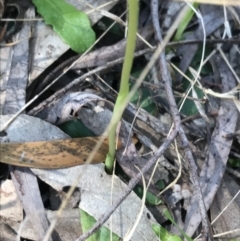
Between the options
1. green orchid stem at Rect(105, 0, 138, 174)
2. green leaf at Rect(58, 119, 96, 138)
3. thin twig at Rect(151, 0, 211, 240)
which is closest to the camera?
green orchid stem at Rect(105, 0, 138, 174)

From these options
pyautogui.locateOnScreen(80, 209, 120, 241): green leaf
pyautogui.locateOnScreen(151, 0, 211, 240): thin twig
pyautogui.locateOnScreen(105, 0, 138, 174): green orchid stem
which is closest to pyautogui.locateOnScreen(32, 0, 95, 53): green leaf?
pyautogui.locateOnScreen(151, 0, 211, 240): thin twig

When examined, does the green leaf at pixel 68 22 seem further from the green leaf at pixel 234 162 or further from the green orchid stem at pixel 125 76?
the green leaf at pixel 234 162

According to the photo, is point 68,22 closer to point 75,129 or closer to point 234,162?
point 75,129

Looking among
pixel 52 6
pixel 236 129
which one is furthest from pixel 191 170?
pixel 52 6

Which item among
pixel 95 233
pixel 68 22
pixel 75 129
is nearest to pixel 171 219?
pixel 95 233

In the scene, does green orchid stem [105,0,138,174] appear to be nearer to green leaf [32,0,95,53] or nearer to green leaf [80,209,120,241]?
green leaf [80,209,120,241]

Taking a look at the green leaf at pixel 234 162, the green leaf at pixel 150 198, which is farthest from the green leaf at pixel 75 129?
the green leaf at pixel 234 162

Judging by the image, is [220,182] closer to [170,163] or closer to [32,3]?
[170,163]
